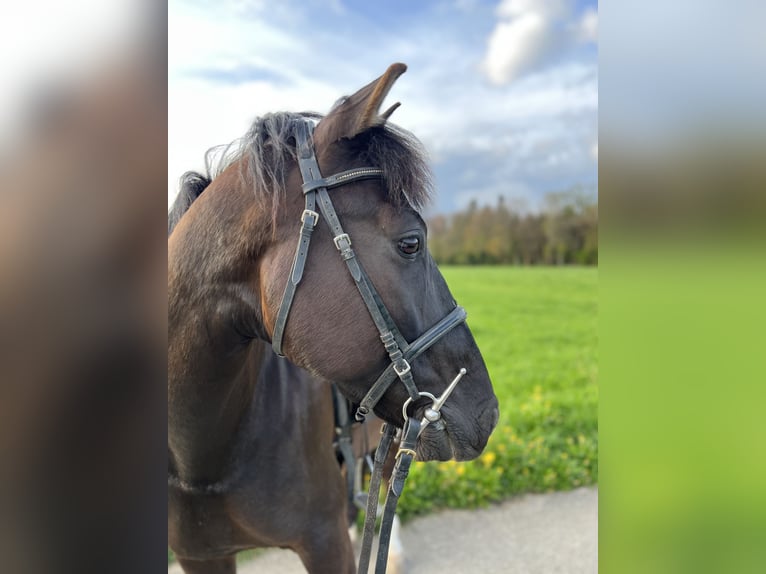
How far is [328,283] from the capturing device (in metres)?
1.31

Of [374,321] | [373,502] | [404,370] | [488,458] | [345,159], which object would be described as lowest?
[488,458]

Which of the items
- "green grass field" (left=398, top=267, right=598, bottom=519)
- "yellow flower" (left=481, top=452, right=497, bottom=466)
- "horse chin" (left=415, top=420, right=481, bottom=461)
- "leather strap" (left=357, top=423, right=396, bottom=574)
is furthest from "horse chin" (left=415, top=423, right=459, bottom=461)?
"yellow flower" (left=481, top=452, right=497, bottom=466)

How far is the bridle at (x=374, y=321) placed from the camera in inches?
51.0

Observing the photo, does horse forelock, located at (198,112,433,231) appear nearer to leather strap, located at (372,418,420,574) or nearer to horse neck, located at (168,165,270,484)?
horse neck, located at (168,165,270,484)

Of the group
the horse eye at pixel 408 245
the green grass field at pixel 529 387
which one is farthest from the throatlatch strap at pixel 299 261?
the green grass field at pixel 529 387

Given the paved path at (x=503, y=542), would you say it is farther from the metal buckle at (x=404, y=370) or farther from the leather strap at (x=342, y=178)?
the leather strap at (x=342, y=178)

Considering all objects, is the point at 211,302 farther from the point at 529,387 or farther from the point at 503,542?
the point at 529,387

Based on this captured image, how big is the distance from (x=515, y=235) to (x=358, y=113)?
11.2 meters
